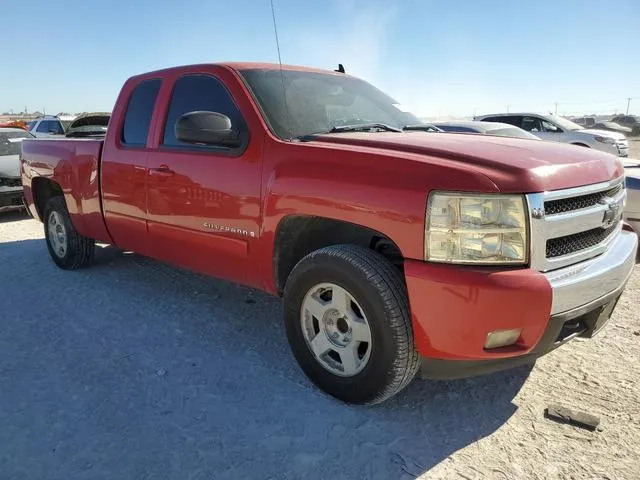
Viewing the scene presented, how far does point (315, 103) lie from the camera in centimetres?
349

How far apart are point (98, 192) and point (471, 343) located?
11.5 ft

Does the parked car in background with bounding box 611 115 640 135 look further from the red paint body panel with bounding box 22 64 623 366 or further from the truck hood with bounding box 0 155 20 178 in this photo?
the red paint body panel with bounding box 22 64 623 366

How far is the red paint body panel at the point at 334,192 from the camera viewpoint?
2254 mm

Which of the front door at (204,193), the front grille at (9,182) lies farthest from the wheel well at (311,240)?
the front grille at (9,182)

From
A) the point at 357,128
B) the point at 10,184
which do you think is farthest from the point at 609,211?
the point at 10,184

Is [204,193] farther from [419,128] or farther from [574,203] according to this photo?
[574,203]

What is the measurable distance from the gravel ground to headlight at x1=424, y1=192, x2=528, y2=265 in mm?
933

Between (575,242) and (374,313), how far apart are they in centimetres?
104

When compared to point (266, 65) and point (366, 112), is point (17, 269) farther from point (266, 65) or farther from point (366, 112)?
point (366, 112)

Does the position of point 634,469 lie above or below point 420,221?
below

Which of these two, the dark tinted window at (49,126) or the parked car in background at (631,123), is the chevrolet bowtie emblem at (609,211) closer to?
the dark tinted window at (49,126)

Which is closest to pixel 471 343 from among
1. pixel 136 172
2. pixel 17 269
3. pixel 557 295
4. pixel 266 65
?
pixel 557 295

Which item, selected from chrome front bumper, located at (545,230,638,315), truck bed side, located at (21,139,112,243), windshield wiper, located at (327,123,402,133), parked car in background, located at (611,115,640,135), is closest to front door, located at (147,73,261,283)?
windshield wiper, located at (327,123,402,133)

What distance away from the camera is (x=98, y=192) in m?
4.51
